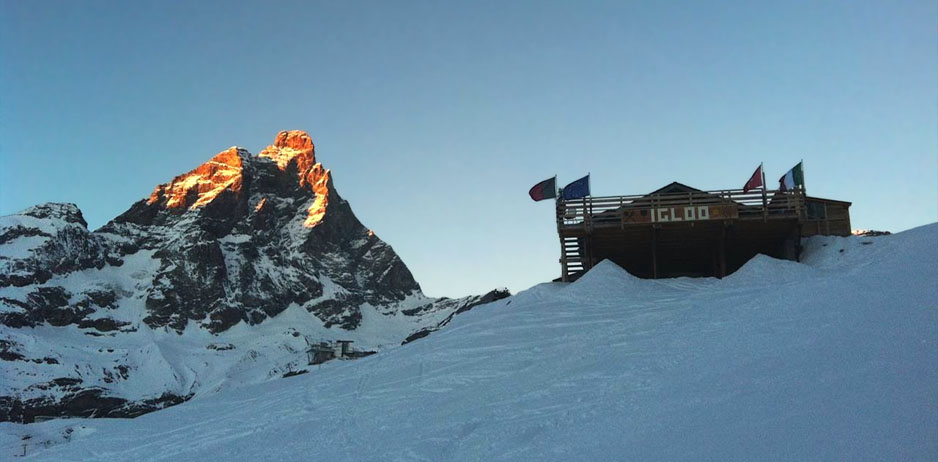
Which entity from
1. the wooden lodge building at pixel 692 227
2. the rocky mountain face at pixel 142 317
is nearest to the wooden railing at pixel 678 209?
the wooden lodge building at pixel 692 227

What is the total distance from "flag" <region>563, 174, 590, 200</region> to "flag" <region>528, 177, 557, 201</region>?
1.04 meters

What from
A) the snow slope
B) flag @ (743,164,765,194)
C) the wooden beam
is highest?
flag @ (743,164,765,194)

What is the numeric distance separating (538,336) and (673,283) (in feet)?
25.7

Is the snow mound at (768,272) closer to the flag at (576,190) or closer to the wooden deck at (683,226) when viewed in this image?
the wooden deck at (683,226)

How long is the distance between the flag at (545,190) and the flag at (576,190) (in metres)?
1.04

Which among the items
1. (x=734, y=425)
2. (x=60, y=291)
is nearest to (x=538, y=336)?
(x=734, y=425)

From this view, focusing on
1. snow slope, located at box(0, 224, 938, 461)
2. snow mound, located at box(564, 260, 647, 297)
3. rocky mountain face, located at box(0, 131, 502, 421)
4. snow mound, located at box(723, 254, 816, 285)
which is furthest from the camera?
rocky mountain face, located at box(0, 131, 502, 421)

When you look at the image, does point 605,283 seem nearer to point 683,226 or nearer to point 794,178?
point 683,226

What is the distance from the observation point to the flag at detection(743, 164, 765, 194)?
31933 millimetres

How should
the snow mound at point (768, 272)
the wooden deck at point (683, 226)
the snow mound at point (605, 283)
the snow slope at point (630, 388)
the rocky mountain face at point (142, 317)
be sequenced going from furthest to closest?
the rocky mountain face at point (142, 317)
the wooden deck at point (683, 226)
the snow mound at point (605, 283)
the snow mound at point (768, 272)
the snow slope at point (630, 388)

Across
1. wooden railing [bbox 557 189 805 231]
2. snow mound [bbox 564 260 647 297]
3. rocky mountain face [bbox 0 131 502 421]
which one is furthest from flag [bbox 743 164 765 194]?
rocky mountain face [bbox 0 131 502 421]

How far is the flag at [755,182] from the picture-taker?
31.9 meters

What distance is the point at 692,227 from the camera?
105ft

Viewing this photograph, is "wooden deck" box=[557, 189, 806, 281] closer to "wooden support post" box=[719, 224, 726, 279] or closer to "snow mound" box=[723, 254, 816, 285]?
"wooden support post" box=[719, 224, 726, 279]
